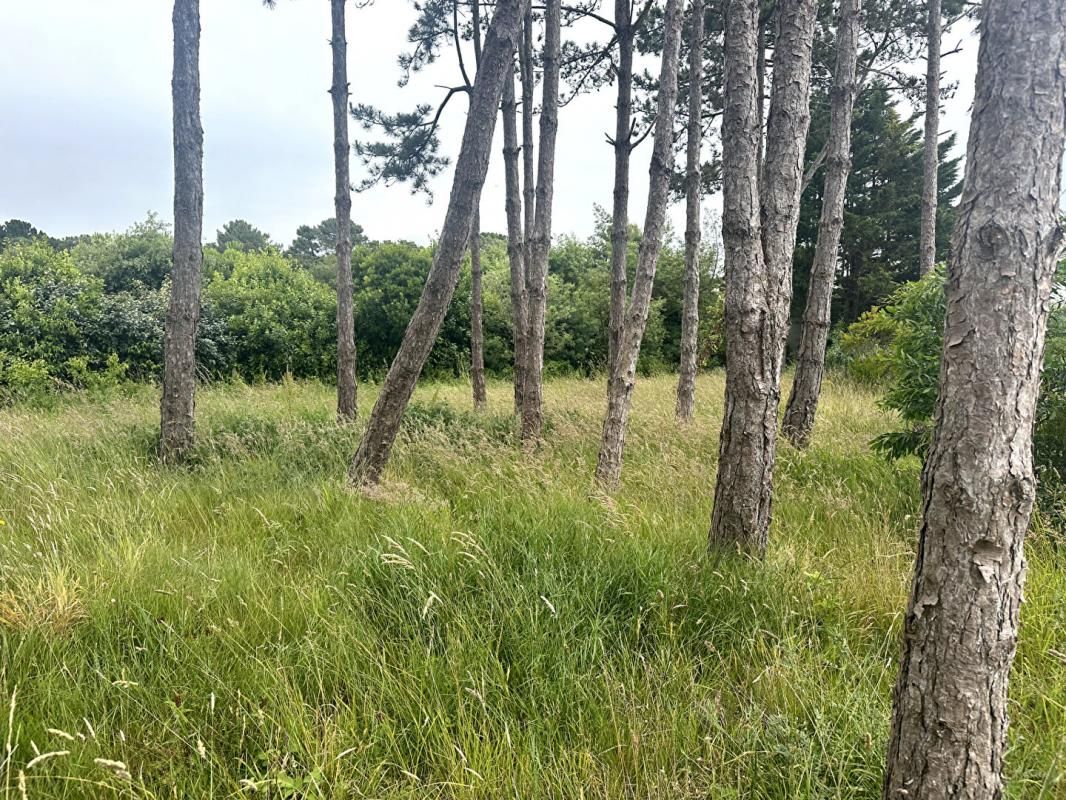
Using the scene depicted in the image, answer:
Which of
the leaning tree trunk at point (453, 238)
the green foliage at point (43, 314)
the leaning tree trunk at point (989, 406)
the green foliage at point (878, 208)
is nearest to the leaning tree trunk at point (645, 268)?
the leaning tree trunk at point (453, 238)

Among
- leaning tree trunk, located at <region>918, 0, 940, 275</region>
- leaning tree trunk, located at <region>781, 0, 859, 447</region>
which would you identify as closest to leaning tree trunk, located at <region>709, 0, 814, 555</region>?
leaning tree trunk, located at <region>781, 0, 859, 447</region>

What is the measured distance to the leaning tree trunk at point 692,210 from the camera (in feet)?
22.6

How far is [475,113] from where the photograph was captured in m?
4.03

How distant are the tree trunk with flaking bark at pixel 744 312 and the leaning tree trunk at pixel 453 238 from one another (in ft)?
6.35

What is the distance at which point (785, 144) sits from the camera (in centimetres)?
286

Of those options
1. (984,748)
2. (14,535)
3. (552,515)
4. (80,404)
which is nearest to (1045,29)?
(984,748)

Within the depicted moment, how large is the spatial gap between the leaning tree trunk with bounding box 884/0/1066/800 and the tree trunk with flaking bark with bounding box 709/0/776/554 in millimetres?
1404

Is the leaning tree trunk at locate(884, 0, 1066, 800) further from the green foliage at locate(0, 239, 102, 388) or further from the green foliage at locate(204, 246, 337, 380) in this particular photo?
the green foliage at locate(204, 246, 337, 380)

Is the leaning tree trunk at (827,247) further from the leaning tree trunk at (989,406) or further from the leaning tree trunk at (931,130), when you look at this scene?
the leaning tree trunk at (989,406)

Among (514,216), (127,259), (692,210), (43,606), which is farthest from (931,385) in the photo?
(127,259)

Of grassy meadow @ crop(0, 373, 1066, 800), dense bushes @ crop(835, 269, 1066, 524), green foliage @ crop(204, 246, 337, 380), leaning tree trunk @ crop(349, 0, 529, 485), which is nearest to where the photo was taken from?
grassy meadow @ crop(0, 373, 1066, 800)

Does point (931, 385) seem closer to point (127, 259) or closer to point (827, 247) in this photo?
point (827, 247)

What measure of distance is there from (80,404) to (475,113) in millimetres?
8800

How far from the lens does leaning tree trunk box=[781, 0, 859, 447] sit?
19.5 feet
